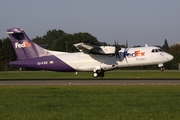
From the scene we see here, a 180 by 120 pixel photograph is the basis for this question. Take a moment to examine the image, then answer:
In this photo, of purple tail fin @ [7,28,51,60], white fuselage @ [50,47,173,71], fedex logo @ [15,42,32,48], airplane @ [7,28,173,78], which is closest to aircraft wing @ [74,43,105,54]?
airplane @ [7,28,173,78]

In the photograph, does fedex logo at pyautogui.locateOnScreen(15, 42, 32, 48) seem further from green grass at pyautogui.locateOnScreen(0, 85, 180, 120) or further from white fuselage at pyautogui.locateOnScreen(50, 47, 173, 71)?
green grass at pyautogui.locateOnScreen(0, 85, 180, 120)

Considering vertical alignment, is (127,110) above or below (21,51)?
below

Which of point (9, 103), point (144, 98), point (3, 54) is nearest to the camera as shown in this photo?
point (9, 103)

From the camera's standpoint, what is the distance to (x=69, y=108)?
17.3 meters

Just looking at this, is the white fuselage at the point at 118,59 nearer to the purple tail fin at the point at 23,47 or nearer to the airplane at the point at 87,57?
the airplane at the point at 87,57

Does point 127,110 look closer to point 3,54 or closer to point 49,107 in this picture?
point 49,107

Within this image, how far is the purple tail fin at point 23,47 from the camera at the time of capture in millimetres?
46781

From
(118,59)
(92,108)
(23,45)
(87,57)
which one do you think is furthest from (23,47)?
(92,108)

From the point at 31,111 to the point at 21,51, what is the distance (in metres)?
31.4

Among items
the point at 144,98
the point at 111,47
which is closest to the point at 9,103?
the point at 144,98

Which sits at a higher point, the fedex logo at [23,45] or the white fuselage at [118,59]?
the fedex logo at [23,45]

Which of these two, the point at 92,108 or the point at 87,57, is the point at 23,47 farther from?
the point at 92,108

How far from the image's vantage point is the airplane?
4520 centimetres

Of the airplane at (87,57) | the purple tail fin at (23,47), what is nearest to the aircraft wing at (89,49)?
the airplane at (87,57)
